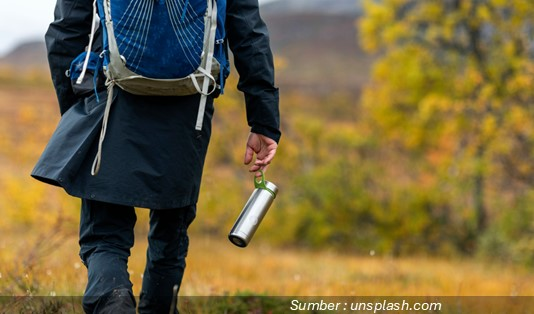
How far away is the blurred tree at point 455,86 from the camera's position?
1309cm

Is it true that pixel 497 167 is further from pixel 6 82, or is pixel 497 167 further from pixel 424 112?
pixel 6 82

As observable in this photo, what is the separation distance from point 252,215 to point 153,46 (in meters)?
0.84

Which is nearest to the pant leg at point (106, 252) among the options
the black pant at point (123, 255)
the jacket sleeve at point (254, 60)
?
the black pant at point (123, 255)

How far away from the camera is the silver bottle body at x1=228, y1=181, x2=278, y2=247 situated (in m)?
2.98

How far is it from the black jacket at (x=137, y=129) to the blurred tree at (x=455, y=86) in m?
9.70

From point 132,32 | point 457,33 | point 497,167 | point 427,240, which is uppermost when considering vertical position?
point 132,32

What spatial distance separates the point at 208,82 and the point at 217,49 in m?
0.19

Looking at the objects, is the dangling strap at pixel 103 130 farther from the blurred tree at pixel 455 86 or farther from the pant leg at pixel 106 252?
the blurred tree at pixel 455 86

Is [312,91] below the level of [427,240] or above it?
below

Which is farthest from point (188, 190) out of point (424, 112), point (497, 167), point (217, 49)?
point (424, 112)

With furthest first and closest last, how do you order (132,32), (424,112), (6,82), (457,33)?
(6,82)
(457,33)
(424,112)
(132,32)

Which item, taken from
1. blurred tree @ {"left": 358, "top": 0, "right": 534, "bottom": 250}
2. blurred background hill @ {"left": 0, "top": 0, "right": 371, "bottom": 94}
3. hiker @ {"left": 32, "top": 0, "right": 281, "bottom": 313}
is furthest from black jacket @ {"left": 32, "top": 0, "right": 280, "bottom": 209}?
blurred background hill @ {"left": 0, "top": 0, "right": 371, "bottom": 94}

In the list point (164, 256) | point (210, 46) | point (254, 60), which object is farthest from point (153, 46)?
point (164, 256)

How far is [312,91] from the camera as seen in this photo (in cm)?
7738
